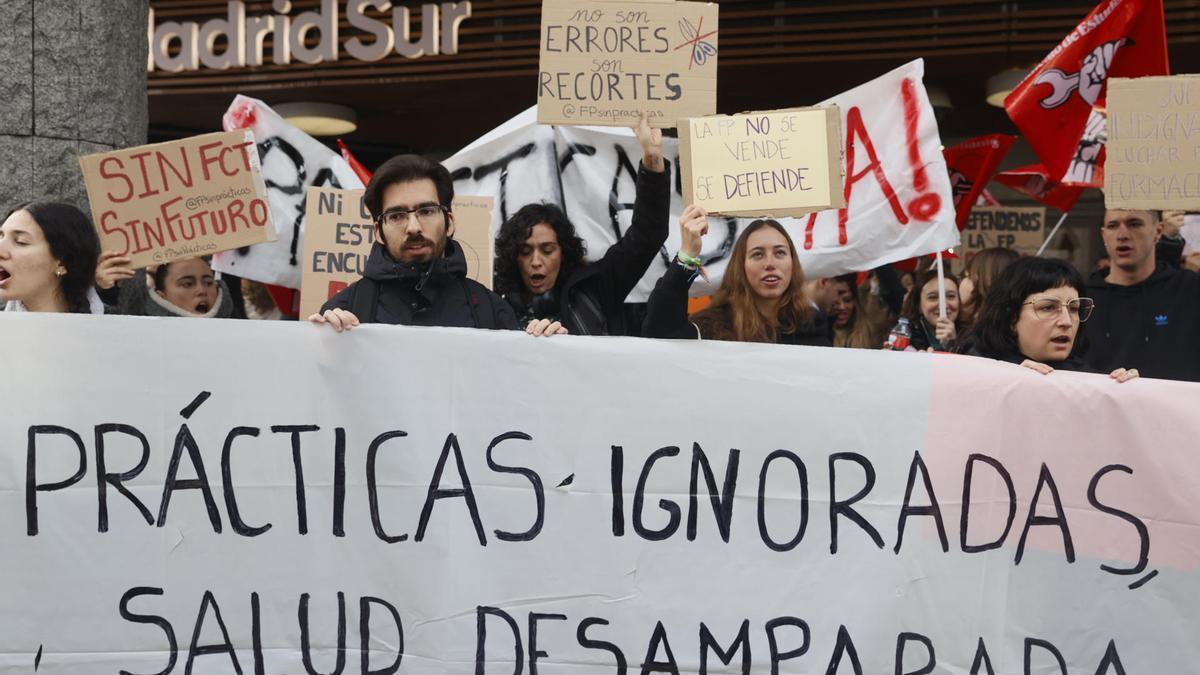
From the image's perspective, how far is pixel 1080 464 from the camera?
3.12 metres

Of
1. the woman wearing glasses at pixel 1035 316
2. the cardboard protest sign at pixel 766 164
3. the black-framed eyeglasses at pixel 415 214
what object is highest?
the cardboard protest sign at pixel 766 164

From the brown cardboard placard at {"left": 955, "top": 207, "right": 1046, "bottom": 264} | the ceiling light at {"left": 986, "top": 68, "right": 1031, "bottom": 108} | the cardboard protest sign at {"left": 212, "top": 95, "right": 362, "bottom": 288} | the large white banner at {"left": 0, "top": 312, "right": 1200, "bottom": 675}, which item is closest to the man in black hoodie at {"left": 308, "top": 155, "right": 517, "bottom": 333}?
the large white banner at {"left": 0, "top": 312, "right": 1200, "bottom": 675}

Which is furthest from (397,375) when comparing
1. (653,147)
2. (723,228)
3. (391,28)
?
(391,28)

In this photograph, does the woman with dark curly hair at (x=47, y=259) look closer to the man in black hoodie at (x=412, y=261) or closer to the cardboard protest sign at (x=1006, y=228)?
the man in black hoodie at (x=412, y=261)

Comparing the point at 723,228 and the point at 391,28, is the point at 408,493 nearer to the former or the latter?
the point at 723,228

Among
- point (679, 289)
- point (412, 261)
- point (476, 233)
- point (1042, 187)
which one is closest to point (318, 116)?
point (1042, 187)

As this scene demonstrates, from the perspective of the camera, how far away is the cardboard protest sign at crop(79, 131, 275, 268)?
3674 mm

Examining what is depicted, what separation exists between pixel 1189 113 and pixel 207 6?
26.2 ft

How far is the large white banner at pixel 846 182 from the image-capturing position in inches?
180

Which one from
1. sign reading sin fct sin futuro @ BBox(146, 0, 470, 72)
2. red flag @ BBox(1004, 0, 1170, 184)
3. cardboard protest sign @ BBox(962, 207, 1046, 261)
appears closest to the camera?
red flag @ BBox(1004, 0, 1170, 184)

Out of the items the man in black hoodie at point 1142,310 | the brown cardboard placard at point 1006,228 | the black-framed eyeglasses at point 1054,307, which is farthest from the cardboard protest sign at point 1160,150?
the brown cardboard placard at point 1006,228

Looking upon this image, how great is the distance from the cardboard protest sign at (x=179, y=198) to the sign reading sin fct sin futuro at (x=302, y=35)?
19.2 ft

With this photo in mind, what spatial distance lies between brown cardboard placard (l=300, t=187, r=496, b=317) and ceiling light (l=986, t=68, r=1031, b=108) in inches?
213

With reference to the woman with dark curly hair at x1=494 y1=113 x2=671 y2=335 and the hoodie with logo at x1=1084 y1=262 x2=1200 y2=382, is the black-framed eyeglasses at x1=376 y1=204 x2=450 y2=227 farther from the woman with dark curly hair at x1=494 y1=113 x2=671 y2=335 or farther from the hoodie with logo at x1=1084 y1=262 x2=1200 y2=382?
the hoodie with logo at x1=1084 y1=262 x2=1200 y2=382
